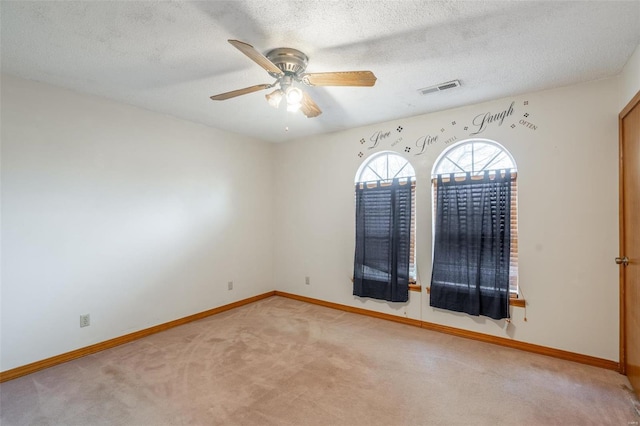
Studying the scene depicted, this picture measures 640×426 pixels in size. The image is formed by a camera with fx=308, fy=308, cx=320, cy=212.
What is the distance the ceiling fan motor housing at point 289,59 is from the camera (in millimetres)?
2201

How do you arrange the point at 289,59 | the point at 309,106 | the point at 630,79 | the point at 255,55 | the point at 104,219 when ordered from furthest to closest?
the point at 104,219, the point at 309,106, the point at 630,79, the point at 289,59, the point at 255,55

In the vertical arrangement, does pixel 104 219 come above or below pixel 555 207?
below

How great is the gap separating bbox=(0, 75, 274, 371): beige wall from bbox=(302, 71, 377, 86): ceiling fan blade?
231 centimetres

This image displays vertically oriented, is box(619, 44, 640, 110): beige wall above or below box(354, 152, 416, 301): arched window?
above

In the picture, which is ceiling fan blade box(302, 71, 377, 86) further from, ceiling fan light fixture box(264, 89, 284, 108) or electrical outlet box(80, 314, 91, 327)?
electrical outlet box(80, 314, 91, 327)

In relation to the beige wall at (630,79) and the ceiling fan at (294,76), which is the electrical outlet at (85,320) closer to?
the ceiling fan at (294,76)

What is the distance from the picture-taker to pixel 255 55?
184 cm

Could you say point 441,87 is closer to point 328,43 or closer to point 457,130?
point 457,130

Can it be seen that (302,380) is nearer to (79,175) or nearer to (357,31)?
(357,31)

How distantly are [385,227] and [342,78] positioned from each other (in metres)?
2.21

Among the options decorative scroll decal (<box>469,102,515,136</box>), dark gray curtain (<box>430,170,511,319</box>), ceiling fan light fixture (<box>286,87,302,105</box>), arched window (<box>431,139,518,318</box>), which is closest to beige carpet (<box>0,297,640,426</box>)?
dark gray curtain (<box>430,170,511,319</box>)

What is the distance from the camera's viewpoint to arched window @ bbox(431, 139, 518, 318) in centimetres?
312

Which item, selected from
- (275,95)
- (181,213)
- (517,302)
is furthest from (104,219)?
(517,302)

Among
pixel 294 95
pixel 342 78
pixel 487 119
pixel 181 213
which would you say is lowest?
pixel 181 213
